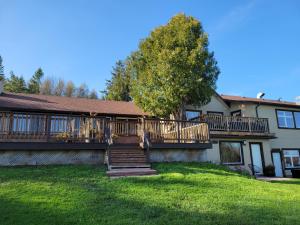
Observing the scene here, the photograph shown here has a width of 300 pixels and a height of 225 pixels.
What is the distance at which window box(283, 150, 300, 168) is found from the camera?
21.6 m

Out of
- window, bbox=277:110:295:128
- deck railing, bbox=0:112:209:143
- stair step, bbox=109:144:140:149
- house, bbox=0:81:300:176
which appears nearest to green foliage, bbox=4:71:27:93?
house, bbox=0:81:300:176

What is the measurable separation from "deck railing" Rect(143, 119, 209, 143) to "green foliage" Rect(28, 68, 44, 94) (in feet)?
122

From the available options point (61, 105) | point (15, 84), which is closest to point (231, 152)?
point (61, 105)

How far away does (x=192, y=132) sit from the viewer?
15.3 meters

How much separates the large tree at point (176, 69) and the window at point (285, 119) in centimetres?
798

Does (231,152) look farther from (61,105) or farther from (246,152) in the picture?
(61,105)

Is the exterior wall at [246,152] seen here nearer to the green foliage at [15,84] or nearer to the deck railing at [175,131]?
the deck railing at [175,131]

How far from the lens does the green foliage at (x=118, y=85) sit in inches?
1709

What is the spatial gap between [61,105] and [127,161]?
8.23 metres

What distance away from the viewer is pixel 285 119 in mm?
22875

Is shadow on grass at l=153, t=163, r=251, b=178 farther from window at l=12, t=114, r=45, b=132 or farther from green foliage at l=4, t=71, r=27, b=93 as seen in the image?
green foliage at l=4, t=71, r=27, b=93

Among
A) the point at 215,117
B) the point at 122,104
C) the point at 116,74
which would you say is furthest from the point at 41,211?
the point at 116,74

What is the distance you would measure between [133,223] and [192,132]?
9879mm

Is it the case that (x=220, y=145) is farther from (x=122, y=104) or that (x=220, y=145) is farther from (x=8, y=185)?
(x=8, y=185)
